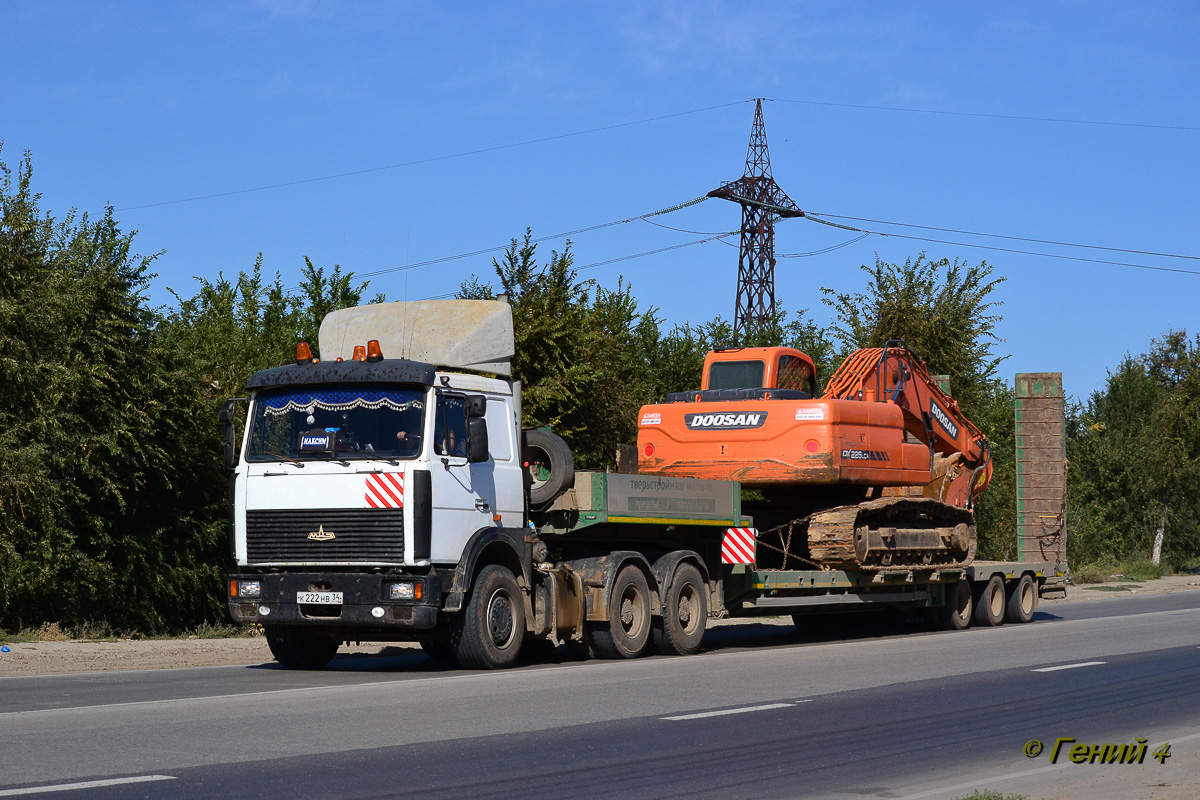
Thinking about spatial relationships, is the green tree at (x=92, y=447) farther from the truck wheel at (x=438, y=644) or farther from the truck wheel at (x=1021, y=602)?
the truck wheel at (x=1021, y=602)

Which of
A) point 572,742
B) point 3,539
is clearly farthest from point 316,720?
point 3,539

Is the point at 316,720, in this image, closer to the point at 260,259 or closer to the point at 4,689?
the point at 4,689

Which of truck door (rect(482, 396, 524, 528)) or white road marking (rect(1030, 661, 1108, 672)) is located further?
truck door (rect(482, 396, 524, 528))

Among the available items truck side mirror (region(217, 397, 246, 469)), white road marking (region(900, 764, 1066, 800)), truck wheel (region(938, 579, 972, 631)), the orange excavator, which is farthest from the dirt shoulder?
white road marking (region(900, 764, 1066, 800))

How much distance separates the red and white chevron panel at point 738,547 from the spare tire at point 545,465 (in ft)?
9.73

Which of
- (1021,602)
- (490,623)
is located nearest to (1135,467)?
(1021,602)

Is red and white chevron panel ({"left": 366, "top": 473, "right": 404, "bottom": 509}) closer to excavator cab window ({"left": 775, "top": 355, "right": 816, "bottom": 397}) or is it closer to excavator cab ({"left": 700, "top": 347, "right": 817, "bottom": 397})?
excavator cab ({"left": 700, "top": 347, "right": 817, "bottom": 397})

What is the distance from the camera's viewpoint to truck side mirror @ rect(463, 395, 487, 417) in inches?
547

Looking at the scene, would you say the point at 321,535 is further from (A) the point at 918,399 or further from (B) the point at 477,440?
(A) the point at 918,399

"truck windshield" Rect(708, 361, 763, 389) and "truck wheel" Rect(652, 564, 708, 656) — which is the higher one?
"truck windshield" Rect(708, 361, 763, 389)

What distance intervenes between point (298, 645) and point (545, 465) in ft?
11.3

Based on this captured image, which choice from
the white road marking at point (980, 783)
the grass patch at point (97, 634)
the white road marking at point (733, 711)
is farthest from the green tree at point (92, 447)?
the white road marking at point (980, 783)

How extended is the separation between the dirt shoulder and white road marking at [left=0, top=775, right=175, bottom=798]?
7274 mm

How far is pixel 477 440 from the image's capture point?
45.7 ft
